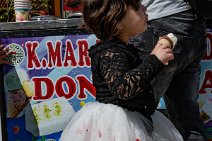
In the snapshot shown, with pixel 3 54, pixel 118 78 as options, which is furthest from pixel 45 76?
pixel 118 78

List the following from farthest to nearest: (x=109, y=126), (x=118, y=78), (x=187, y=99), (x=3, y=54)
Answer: (x=3, y=54), (x=187, y=99), (x=109, y=126), (x=118, y=78)

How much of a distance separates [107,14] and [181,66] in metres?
0.79

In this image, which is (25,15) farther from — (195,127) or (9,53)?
(195,127)

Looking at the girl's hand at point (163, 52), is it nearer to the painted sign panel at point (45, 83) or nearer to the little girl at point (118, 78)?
the little girl at point (118, 78)

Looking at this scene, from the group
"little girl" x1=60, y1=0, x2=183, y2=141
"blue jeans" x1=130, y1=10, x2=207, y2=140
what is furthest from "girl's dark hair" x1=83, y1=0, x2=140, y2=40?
"blue jeans" x1=130, y1=10, x2=207, y2=140

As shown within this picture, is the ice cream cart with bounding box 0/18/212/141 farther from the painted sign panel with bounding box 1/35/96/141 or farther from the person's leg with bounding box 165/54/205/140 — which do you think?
the person's leg with bounding box 165/54/205/140

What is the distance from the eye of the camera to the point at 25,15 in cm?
317

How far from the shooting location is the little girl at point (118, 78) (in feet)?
6.15

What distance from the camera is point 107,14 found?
1.98 m

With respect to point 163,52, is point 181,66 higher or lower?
lower

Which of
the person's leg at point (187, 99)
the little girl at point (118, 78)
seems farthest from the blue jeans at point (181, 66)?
the little girl at point (118, 78)

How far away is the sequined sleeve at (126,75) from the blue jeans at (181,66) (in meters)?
0.60

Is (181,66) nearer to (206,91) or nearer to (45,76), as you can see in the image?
(206,91)

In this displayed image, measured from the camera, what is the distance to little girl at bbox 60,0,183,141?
1.88 meters
